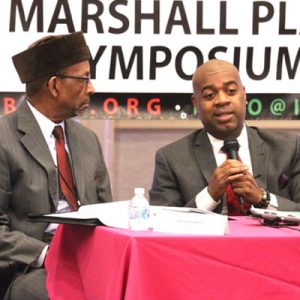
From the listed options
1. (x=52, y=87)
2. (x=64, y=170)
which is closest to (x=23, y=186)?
(x=64, y=170)

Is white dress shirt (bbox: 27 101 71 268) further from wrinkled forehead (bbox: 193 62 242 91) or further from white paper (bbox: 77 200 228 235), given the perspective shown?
white paper (bbox: 77 200 228 235)

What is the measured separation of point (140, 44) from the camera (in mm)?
3707

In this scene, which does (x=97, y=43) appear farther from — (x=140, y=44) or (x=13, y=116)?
(x=13, y=116)

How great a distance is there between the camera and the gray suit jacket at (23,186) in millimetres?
2723

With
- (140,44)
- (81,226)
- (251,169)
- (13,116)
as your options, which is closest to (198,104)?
(251,169)

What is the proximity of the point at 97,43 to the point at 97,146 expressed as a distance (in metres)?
0.69

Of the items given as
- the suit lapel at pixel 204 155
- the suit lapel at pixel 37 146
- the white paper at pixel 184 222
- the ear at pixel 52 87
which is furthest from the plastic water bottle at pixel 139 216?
the ear at pixel 52 87

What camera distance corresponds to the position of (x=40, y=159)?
2902 millimetres

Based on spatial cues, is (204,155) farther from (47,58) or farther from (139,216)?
(139,216)

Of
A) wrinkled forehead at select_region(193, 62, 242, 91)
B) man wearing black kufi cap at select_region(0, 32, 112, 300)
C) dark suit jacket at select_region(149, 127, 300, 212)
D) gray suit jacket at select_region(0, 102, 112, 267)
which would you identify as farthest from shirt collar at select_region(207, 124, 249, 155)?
gray suit jacket at select_region(0, 102, 112, 267)

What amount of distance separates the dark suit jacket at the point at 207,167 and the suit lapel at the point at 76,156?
37 cm

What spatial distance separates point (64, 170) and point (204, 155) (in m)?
0.66

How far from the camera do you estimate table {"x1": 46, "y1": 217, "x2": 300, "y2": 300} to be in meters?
1.91

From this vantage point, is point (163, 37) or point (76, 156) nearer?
point (76, 156)
